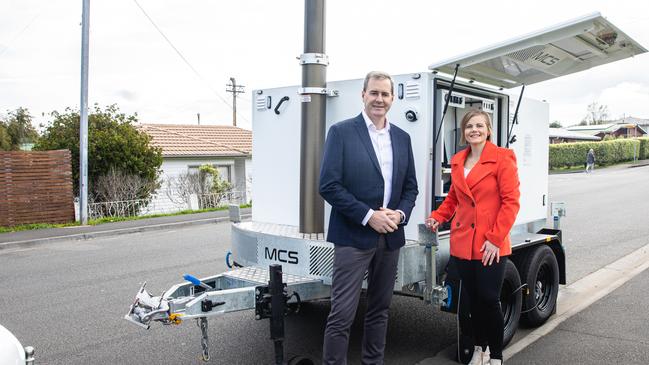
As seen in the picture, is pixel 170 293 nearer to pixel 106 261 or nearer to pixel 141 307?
pixel 141 307

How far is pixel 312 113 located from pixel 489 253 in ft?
5.96

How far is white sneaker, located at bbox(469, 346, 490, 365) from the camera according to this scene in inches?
Result: 173

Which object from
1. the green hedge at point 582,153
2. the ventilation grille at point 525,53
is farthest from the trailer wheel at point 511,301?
the green hedge at point 582,153

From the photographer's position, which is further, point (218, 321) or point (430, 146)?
point (218, 321)

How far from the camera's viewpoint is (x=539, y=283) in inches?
223

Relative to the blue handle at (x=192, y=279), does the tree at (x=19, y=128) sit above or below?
above

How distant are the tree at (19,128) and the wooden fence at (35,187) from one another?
64.7ft

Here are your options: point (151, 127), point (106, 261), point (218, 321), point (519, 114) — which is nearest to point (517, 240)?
point (519, 114)

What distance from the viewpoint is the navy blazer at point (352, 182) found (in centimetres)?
362

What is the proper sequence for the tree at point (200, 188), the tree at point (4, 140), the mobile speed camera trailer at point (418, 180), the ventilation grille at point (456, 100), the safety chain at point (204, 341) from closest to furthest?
the safety chain at point (204, 341), the mobile speed camera trailer at point (418, 180), the ventilation grille at point (456, 100), the tree at point (200, 188), the tree at point (4, 140)

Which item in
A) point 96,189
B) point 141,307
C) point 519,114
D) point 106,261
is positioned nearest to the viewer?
point 141,307

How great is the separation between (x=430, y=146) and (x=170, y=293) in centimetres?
221

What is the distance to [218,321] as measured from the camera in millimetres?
5934

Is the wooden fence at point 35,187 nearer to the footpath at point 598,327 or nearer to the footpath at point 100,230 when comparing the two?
the footpath at point 100,230
